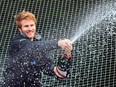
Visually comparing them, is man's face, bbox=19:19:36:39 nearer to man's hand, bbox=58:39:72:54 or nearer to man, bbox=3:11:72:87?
man, bbox=3:11:72:87

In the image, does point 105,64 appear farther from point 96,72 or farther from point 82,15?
point 82,15

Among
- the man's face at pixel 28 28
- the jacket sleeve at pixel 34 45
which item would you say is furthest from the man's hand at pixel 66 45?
the man's face at pixel 28 28

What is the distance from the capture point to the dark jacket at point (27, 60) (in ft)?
9.87

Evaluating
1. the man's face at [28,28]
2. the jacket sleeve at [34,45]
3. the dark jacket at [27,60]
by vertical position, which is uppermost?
the man's face at [28,28]

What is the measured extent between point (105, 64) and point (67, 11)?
95 cm

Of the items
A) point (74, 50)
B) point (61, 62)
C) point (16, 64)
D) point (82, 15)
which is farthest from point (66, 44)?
point (82, 15)

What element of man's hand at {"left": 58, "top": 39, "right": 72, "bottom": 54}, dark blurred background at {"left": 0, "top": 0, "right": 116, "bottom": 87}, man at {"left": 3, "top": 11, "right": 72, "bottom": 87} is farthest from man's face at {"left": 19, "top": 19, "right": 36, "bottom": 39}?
dark blurred background at {"left": 0, "top": 0, "right": 116, "bottom": 87}

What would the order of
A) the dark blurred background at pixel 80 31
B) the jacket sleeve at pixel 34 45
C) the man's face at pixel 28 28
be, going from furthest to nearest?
the dark blurred background at pixel 80 31, the man's face at pixel 28 28, the jacket sleeve at pixel 34 45

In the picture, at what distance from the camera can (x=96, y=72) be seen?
4598 mm

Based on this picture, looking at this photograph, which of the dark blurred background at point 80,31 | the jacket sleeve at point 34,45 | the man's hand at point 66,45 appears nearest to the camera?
the man's hand at point 66,45

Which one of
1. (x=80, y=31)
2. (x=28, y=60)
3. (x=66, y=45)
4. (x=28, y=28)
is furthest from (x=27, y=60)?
(x=80, y=31)

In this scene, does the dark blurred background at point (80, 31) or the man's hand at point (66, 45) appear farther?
the dark blurred background at point (80, 31)

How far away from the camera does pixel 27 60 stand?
9.95 ft

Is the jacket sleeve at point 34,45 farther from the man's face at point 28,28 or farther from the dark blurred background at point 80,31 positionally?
the dark blurred background at point 80,31
